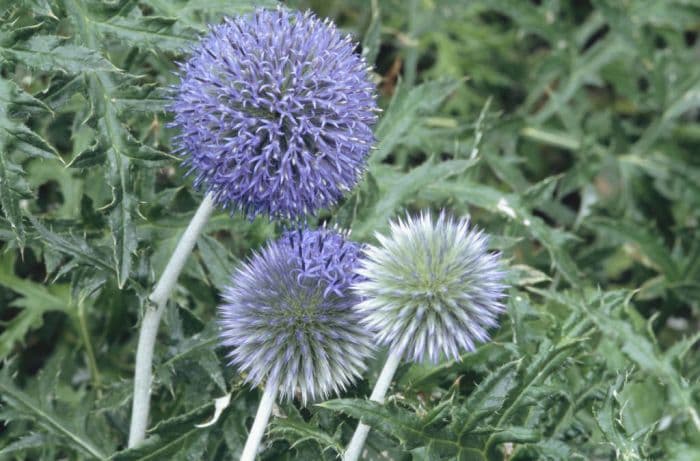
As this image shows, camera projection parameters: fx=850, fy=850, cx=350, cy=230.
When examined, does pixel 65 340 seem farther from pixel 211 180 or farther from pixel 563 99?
pixel 563 99

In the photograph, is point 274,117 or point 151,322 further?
point 151,322

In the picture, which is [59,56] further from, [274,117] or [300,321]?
[300,321]

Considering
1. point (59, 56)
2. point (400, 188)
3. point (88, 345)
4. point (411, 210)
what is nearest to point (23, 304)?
point (88, 345)

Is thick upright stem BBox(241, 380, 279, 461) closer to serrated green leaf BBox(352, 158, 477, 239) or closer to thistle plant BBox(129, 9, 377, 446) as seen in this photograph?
thistle plant BBox(129, 9, 377, 446)

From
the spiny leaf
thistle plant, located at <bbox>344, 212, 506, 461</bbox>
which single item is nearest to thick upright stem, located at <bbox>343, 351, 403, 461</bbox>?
thistle plant, located at <bbox>344, 212, 506, 461</bbox>

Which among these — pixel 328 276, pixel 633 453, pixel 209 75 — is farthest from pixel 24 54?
pixel 633 453
